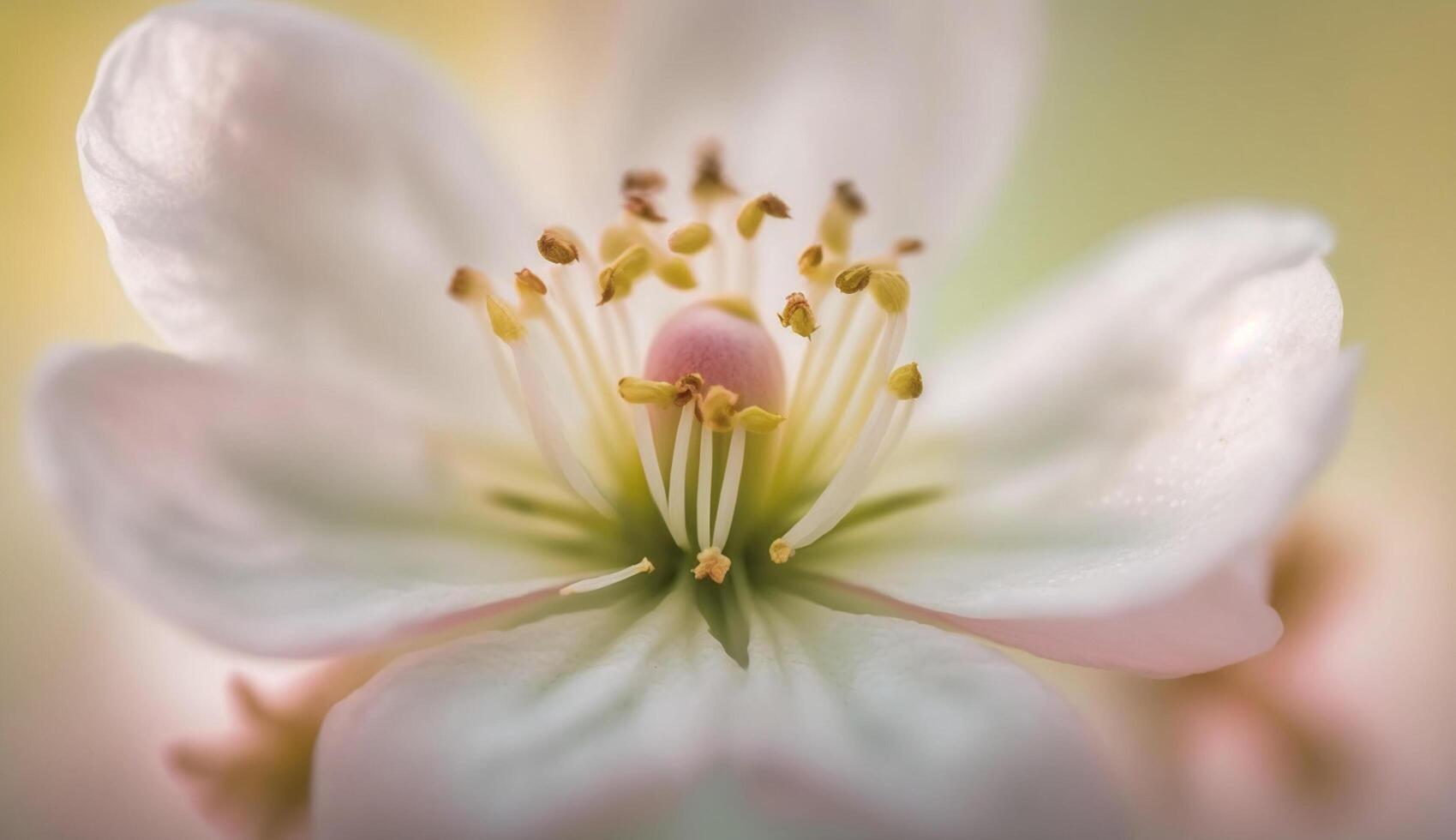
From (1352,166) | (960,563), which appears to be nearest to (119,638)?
(960,563)

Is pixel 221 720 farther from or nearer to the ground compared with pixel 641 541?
nearer to the ground

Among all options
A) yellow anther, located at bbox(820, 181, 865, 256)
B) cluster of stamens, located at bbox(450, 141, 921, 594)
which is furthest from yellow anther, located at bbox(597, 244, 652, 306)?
yellow anther, located at bbox(820, 181, 865, 256)

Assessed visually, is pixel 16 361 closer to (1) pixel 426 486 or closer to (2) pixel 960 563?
(1) pixel 426 486

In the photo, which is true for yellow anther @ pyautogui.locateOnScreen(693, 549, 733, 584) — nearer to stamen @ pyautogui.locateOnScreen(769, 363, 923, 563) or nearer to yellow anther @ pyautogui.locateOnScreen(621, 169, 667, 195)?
stamen @ pyautogui.locateOnScreen(769, 363, 923, 563)

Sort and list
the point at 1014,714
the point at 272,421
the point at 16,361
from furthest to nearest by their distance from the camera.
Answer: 1. the point at 16,361
2. the point at 272,421
3. the point at 1014,714

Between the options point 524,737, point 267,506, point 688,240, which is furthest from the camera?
point 688,240

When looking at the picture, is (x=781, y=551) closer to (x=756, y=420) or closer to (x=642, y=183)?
(x=756, y=420)

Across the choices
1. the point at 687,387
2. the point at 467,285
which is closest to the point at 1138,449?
the point at 687,387

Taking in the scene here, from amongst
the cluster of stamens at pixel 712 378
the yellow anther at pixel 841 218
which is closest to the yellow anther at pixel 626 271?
the cluster of stamens at pixel 712 378
